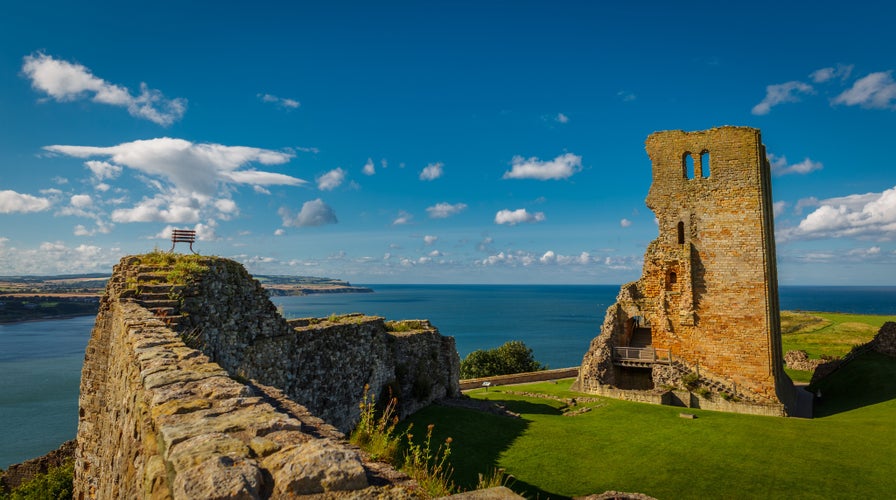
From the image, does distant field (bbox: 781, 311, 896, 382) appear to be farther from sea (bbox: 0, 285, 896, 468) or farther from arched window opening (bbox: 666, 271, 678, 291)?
sea (bbox: 0, 285, 896, 468)

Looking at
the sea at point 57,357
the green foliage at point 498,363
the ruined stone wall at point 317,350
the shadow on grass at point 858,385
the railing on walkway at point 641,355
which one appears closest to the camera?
the ruined stone wall at point 317,350

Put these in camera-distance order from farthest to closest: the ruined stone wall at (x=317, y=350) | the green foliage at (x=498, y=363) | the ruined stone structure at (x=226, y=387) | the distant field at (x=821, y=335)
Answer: the green foliage at (x=498, y=363) < the distant field at (x=821, y=335) < the ruined stone wall at (x=317, y=350) < the ruined stone structure at (x=226, y=387)

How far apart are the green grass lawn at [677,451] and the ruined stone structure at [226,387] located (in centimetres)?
329

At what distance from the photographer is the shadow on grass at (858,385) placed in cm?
2036

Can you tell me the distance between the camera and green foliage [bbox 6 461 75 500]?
13398 mm

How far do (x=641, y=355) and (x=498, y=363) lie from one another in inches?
695

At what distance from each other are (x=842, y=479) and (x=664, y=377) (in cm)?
1131

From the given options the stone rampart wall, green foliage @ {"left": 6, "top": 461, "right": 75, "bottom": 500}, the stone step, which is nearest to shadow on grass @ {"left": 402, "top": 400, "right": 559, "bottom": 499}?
the stone step

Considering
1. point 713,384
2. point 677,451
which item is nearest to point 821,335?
point 713,384

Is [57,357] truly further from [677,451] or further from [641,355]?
[677,451]

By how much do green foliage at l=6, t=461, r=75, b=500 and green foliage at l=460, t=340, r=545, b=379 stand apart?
29.5 metres

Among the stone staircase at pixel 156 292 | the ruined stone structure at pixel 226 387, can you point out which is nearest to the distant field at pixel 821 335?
the ruined stone structure at pixel 226 387

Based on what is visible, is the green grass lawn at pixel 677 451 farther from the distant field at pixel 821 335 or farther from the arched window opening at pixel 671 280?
the distant field at pixel 821 335

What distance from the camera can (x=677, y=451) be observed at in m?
13.7
